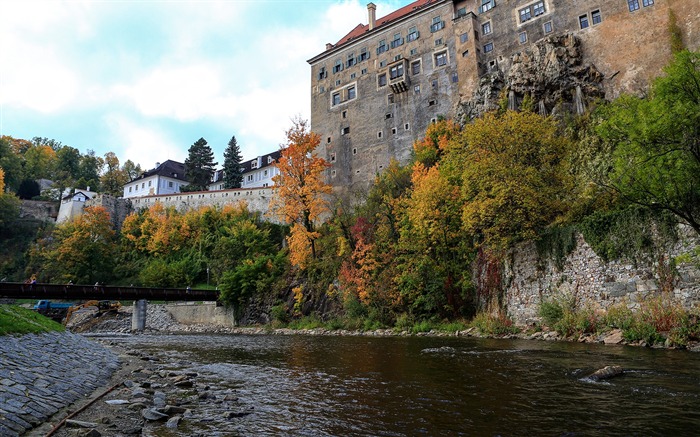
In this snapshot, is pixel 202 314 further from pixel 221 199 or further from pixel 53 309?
pixel 221 199

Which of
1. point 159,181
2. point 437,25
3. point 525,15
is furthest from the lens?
point 159,181

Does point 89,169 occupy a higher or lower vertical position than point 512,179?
higher

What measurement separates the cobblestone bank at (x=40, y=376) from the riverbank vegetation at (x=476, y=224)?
17103mm

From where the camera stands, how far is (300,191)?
3475 cm

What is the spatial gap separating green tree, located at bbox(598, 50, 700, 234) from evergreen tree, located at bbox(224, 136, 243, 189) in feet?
202

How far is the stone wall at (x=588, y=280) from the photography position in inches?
598

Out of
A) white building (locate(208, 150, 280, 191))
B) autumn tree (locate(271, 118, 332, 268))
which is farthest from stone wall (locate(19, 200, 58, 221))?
autumn tree (locate(271, 118, 332, 268))

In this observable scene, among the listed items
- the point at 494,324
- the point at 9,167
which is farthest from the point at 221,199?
the point at 494,324

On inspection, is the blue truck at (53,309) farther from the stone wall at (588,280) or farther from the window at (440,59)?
the window at (440,59)

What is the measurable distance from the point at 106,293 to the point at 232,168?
36.5 m

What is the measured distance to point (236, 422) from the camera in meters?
7.02

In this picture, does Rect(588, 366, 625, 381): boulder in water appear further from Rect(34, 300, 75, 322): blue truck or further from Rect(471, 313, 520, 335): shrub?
Rect(34, 300, 75, 322): blue truck

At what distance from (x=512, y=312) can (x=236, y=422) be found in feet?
61.1

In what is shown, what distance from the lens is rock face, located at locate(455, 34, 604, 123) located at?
109ft
